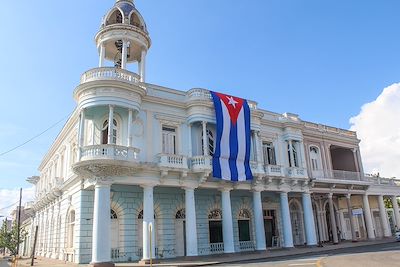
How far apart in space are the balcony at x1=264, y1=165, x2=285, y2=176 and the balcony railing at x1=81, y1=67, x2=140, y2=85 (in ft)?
38.6

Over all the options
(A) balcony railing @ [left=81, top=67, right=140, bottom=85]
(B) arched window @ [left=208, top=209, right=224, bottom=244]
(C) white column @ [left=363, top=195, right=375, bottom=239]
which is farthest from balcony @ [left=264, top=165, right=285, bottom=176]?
(C) white column @ [left=363, top=195, right=375, bottom=239]

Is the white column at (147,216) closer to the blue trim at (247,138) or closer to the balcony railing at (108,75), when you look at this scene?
the balcony railing at (108,75)

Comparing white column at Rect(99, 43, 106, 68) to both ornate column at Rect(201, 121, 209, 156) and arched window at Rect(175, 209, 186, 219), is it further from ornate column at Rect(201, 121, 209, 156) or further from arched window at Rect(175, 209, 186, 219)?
arched window at Rect(175, 209, 186, 219)

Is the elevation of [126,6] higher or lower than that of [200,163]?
higher

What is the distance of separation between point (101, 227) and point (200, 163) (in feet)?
24.1

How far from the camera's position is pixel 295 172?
2839cm

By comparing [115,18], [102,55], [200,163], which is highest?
[115,18]

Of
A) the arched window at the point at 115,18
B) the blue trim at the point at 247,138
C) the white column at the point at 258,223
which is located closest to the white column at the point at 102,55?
the arched window at the point at 115,18

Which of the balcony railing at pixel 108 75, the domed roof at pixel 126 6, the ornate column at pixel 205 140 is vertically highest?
the domed roof at pixel 126 6

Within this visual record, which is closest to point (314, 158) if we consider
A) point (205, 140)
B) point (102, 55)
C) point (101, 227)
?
point (205, 140)

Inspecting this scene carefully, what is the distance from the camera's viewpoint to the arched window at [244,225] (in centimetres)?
2710

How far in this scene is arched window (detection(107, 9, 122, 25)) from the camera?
2506 centimetres

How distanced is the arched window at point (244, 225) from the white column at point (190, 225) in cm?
639

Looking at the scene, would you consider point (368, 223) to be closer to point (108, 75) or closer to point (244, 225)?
point (244, 225)
